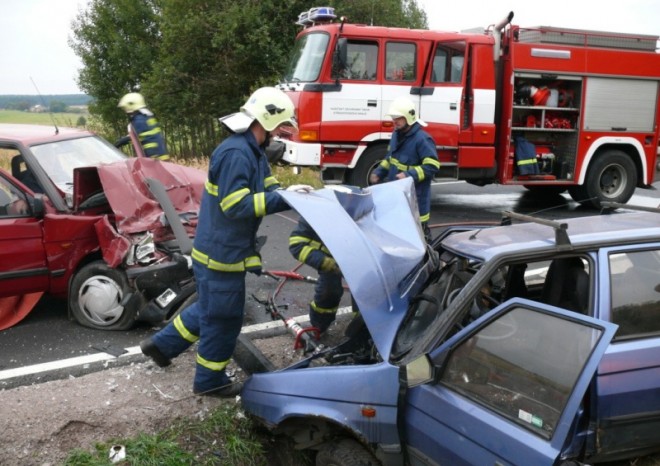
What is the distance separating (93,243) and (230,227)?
2.04m

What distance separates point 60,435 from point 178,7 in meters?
15.2

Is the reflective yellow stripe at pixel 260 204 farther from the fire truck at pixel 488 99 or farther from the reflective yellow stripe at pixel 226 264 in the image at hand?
the fire truck at pixel 488 99

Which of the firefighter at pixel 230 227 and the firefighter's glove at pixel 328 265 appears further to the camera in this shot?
the firefighter's glove at pixel 328 265

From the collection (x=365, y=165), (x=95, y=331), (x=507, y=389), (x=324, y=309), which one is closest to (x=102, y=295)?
(x=95, y=331)

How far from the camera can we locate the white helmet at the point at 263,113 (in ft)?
11.3

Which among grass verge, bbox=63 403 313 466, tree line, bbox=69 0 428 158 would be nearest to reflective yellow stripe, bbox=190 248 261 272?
grass verge, bbox=63 403 313 466

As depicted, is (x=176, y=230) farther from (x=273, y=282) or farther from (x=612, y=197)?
(x=612, y=197)

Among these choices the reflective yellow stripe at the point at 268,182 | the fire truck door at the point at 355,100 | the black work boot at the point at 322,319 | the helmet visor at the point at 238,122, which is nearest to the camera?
the helmet visor at the point at 238,122

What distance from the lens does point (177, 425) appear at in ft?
11.6

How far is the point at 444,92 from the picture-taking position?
9.05 meters

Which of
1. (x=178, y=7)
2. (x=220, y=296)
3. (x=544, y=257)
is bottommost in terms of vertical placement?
(x=220, y=296)

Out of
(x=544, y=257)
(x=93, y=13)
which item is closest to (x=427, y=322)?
(x=544, y=257)

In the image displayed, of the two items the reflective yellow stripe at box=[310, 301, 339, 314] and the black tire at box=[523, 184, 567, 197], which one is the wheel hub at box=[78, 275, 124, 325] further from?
the black tire at box=[523, 184, 567, 197]

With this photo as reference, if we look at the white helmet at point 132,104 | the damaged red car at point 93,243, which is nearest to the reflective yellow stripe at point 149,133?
the white helmet at point 132,104
